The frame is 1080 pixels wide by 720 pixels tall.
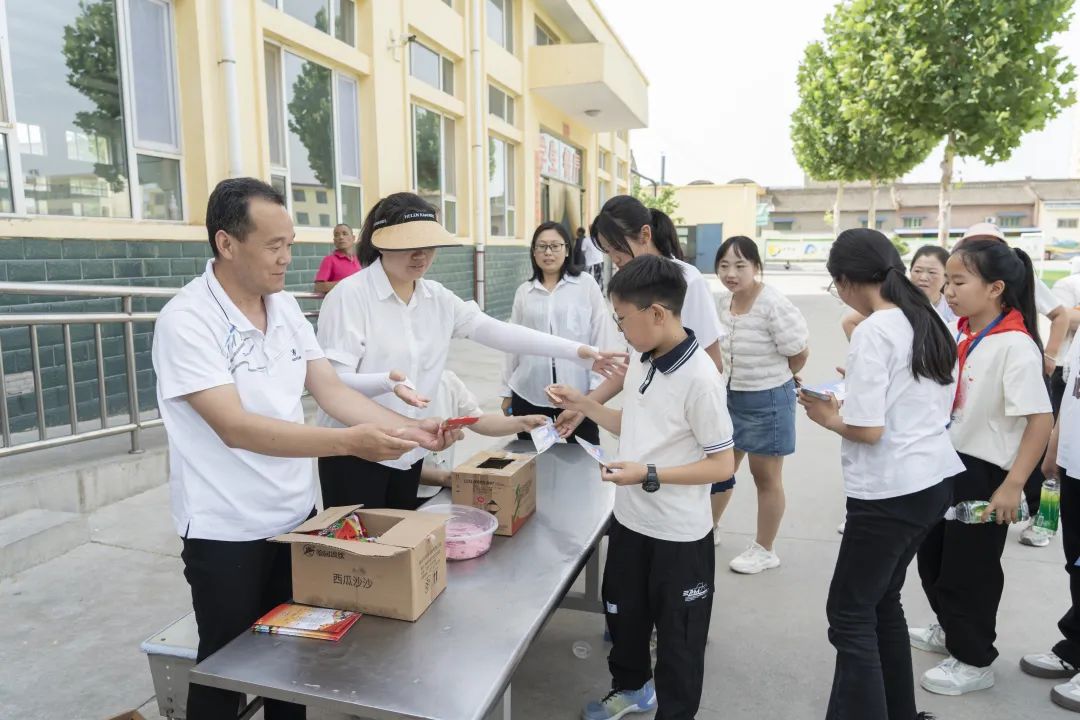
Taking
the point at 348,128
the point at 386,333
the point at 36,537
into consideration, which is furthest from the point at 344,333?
the point at 348,128

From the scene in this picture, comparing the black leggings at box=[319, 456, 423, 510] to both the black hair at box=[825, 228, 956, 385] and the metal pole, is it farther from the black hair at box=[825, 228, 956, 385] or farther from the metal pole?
the metal pole

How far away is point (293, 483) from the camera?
1928 millimetres

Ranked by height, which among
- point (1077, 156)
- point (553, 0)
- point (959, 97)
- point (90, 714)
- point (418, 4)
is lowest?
point (90, 714)

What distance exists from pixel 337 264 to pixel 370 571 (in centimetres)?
572

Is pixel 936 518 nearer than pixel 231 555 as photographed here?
No

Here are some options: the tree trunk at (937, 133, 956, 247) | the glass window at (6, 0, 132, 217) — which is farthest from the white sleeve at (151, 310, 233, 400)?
the tree trunk at (937, 133, 956, 247)

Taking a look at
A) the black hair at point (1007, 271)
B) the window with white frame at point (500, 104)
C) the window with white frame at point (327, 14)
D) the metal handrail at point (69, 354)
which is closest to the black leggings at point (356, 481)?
the metal handrail at point (69, 354)

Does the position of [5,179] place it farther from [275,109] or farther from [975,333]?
[975,333]

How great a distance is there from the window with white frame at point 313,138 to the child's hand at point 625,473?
6086 mm

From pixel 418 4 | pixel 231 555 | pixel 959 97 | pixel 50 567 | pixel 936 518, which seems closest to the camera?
pixel 231 555

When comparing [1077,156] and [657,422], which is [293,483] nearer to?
[657,422]

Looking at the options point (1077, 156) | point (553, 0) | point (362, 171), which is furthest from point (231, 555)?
point (1077, 156)

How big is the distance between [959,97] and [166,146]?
10717 mm

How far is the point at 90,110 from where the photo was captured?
5188 mm
